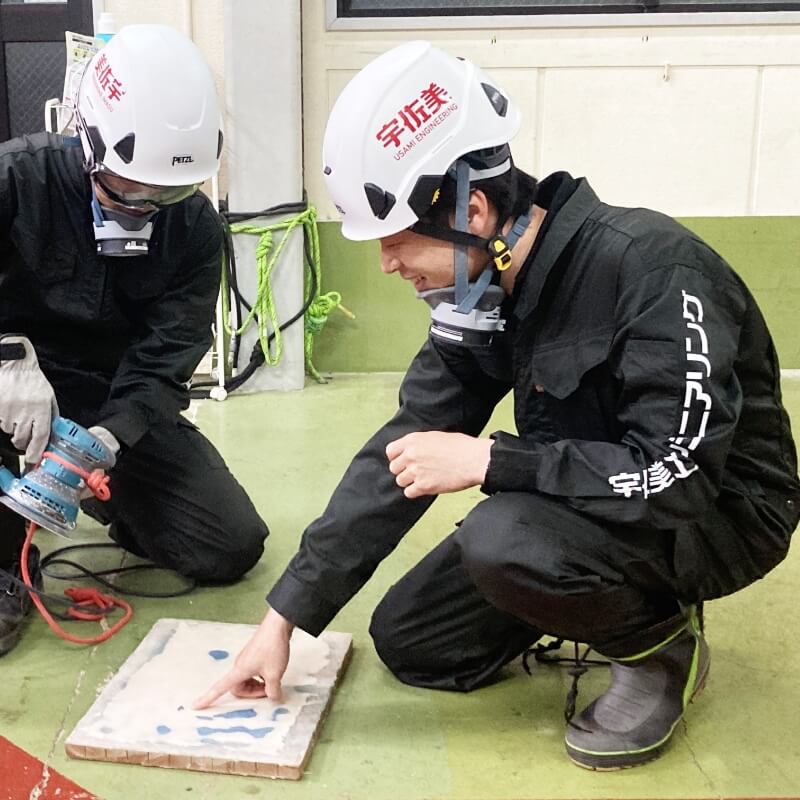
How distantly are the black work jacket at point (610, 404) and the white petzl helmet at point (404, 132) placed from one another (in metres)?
0.19

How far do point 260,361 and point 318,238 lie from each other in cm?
50

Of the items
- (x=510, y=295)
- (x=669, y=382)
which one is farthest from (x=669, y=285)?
(x=510, y=295)

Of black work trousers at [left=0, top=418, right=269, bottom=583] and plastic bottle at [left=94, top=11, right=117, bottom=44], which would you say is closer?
black work trousers at [left=0, top=418, right=269, bottom=583]

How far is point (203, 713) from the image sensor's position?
185 centimetres

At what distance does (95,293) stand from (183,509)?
0.53 metres

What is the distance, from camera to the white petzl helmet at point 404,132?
1.60 meters

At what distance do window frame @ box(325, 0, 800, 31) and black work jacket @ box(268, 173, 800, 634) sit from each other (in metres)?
2.29

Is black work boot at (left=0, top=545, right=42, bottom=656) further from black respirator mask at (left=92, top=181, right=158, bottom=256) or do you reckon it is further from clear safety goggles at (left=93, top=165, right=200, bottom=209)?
clear safety goggles at (left=93, top=165, right=200, bottom=209)

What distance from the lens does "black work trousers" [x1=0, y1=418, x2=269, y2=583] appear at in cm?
246

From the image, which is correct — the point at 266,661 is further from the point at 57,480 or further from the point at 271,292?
the point at 271,292

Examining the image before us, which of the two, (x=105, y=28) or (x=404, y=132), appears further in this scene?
(x=105, y=28)

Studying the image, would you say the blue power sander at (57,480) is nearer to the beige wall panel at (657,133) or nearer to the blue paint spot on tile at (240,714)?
the blue paint spot on tile at (240,714)

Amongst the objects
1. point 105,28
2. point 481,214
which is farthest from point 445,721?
point 105,28

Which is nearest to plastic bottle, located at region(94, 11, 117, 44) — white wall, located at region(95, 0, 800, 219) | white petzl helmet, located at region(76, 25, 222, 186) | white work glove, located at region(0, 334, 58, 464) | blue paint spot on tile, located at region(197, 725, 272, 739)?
white wall, located at region(95, 0, 800, 219)
